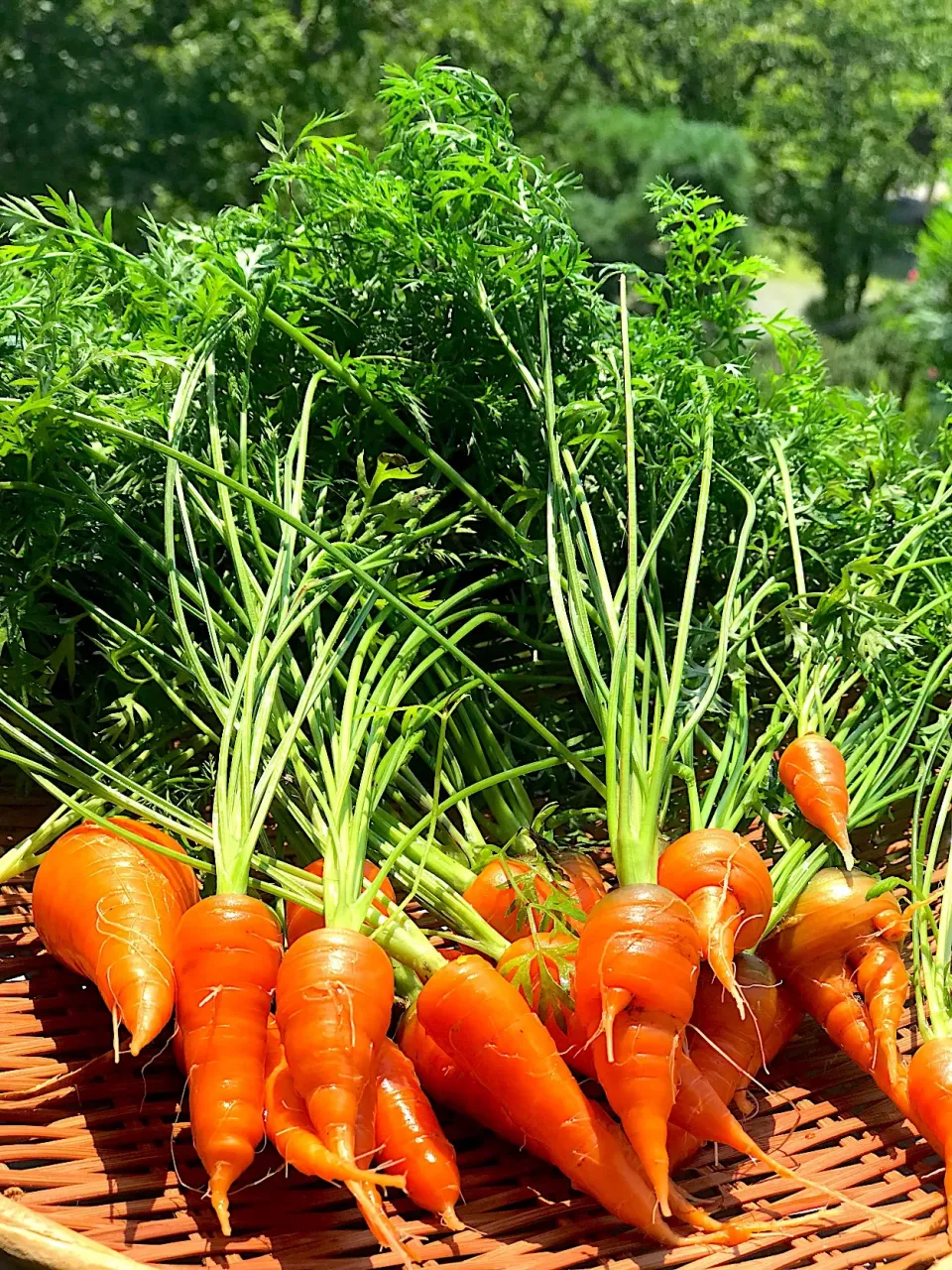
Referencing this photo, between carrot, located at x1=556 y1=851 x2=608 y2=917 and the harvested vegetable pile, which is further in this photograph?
carrot, located at x1=556 y1=851 x2=608 y2=917

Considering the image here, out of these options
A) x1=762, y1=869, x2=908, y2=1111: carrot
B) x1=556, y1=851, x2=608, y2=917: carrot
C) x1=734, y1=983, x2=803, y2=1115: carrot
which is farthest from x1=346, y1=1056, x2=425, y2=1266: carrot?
x1=762, y1=869, x2=908, y2=1111: carrot

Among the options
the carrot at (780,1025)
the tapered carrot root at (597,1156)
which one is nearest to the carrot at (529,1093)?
the tapered carrot root at (597,1156)

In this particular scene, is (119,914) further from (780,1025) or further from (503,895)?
(780,1025)

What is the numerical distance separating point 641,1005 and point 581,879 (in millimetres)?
296

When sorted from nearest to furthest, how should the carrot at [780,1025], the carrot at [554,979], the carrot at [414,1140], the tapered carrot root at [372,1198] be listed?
the tapered carrot root at [372,1198]
the carrot at [414,1140]
the carrot at [554,979]
the carrot at [780,1025]

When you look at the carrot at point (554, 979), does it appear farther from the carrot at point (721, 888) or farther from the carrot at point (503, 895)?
the carrot at point (721, 888)

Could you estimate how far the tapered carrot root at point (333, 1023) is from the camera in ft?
4.12

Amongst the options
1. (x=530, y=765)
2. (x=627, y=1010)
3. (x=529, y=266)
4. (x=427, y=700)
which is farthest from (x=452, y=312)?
(x=627, y=1010)

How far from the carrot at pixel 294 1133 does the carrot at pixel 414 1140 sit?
29 millimetres

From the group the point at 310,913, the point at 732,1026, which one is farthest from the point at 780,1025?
the point at 310,913

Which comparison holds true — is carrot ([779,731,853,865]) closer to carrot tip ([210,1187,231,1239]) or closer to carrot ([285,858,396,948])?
carrot ([285,858,396,948])

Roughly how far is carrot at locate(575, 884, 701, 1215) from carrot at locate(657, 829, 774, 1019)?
4 centimetres

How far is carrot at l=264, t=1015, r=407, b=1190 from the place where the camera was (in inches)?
46.8

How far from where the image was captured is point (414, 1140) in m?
1.32
